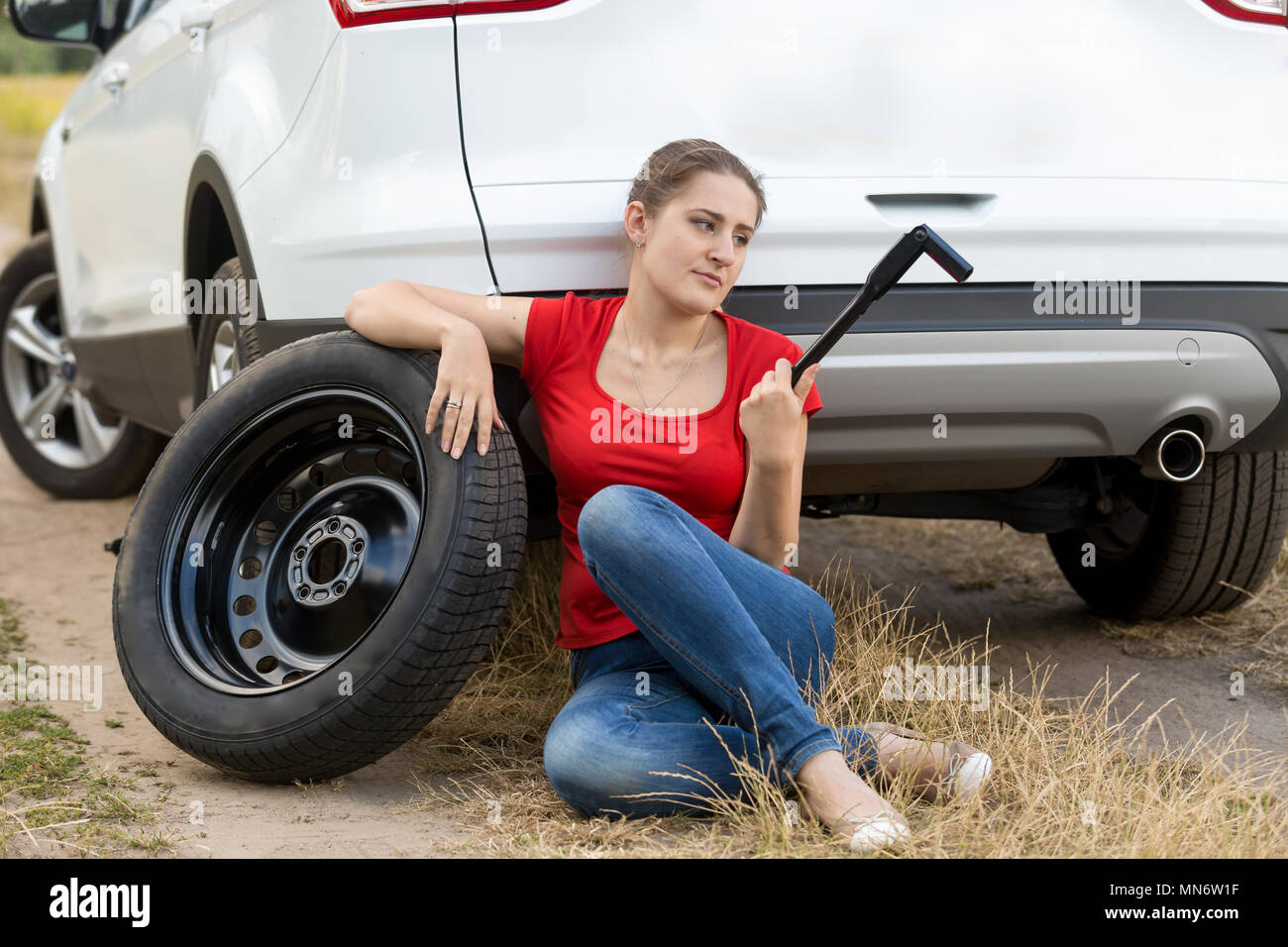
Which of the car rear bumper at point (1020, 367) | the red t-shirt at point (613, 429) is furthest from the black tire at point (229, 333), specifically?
the red t-shirt at point (613, 429)

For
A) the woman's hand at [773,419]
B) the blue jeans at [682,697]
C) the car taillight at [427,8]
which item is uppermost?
the car taillight at [427,8]

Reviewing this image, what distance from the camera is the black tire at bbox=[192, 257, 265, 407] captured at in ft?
9.21

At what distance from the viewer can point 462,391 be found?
2420 millimetres

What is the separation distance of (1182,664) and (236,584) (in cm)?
232

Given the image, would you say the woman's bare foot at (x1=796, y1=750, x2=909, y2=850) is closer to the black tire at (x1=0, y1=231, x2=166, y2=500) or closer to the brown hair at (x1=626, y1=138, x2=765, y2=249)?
the brown hair at (x1=626, y1=138, x2=765, y2=249)

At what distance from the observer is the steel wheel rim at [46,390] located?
5.36 meters

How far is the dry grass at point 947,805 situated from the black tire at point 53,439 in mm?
2755

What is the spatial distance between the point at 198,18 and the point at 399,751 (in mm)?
1830

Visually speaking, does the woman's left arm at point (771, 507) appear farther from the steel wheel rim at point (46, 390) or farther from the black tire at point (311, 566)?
the steel wheel rim at point (46, 390)

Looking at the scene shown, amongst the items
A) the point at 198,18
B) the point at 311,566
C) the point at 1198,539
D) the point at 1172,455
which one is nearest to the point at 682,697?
the point at 311,566

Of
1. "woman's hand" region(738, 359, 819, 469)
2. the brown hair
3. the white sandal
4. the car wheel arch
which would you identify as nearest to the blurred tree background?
the car wheel arch

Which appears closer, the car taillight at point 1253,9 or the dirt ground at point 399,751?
the dirt ground at point 399,751

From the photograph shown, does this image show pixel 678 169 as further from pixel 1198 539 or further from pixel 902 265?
pixel 1198 539

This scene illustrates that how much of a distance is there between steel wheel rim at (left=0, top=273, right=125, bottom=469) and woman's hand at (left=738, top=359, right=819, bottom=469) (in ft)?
12.0
